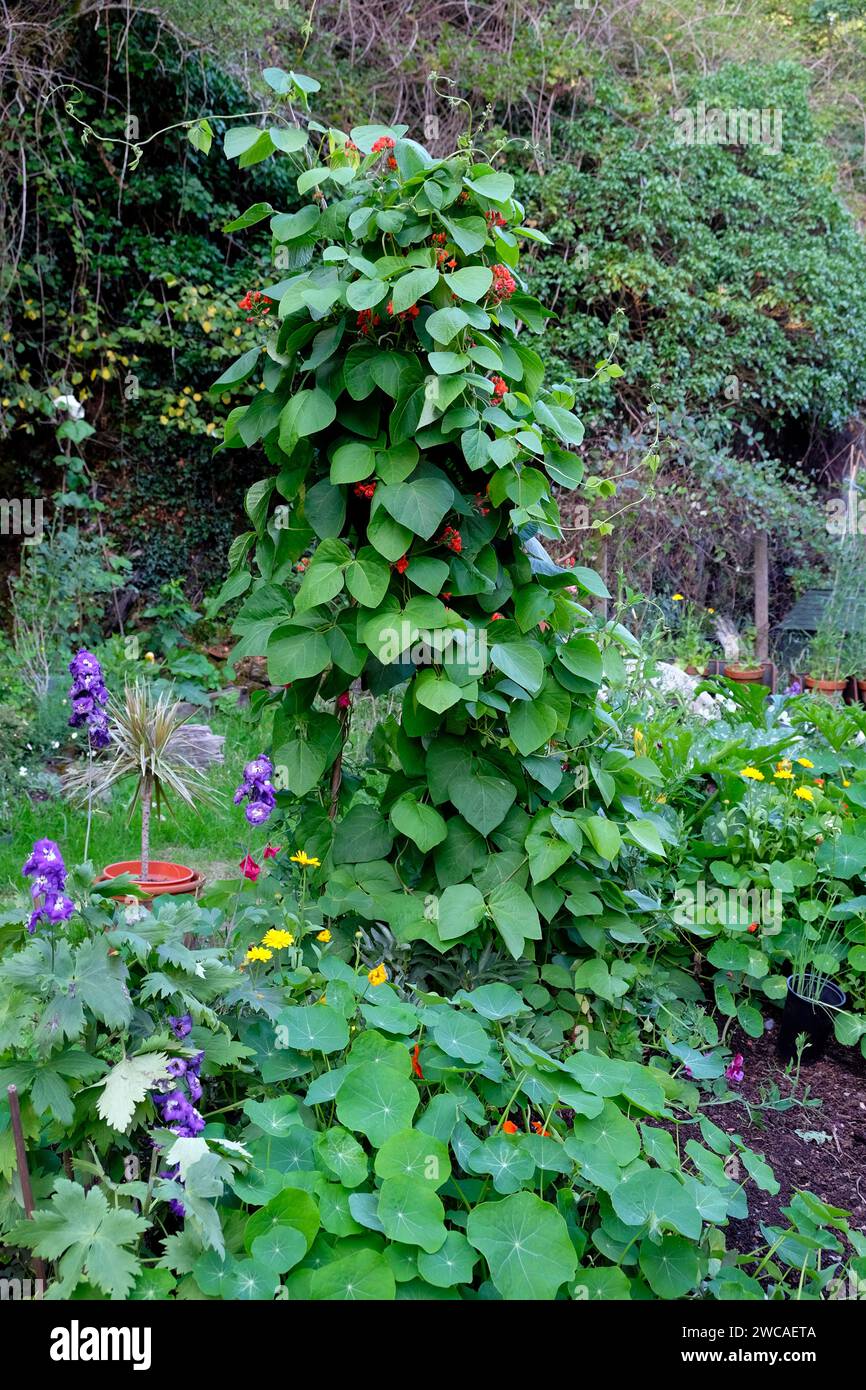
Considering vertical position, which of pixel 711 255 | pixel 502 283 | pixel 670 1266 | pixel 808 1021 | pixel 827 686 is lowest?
pixel 808 1021

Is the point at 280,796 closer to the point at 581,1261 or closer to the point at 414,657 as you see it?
the point at 414,657

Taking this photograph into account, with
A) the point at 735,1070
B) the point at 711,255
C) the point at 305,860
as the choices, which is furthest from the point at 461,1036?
the point at 711,255

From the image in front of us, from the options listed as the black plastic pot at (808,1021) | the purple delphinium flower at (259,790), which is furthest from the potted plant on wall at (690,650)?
the purple delphinium flower at (259,790)

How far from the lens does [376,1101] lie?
1.42 m

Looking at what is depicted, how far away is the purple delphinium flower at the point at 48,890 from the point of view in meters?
1.36

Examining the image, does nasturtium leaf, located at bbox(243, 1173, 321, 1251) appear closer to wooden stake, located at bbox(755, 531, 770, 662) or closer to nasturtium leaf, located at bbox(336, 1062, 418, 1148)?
nasturtium leaf, located at bbox(336, 1062, 418, 1148)

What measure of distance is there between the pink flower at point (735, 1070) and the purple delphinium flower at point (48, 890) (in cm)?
146

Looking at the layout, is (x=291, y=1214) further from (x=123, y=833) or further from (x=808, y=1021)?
(x=123, y=833)

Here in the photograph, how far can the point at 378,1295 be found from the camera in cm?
119

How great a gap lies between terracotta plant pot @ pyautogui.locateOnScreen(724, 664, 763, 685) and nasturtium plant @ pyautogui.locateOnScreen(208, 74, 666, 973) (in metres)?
3.47

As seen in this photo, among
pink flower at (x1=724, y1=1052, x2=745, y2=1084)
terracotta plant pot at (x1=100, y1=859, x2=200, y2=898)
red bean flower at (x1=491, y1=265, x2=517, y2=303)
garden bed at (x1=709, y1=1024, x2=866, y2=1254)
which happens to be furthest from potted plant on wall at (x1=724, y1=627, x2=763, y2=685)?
red bean flower at (x1=491, y1=265, x2=517, y2=303)

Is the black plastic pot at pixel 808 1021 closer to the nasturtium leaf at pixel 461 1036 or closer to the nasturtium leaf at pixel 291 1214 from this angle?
the nasturtium leaf at pixel 461 1036

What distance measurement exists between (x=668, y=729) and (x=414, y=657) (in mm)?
1242

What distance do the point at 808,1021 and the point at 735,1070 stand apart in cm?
28
